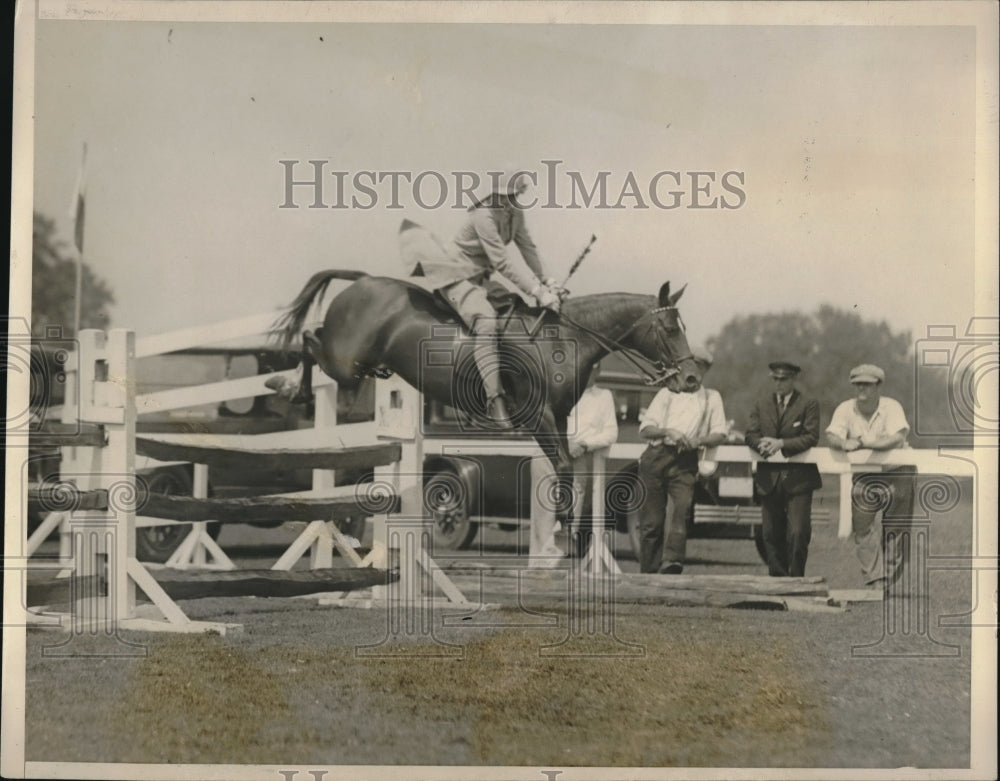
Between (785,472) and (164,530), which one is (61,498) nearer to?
(164,530)

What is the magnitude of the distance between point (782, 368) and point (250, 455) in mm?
2070

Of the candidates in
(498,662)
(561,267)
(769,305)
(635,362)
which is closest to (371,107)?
(561,267)

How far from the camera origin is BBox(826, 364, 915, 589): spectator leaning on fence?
14.4ft

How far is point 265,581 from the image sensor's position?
456 cm

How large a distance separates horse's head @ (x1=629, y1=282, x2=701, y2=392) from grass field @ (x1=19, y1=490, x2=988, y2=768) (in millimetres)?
770

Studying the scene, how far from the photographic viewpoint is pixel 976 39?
14.1 feet

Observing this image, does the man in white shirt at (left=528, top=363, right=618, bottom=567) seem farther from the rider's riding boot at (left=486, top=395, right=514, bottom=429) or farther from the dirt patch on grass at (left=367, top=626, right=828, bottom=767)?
the dirt patch on grass at (left=367, top=626, right=828, bottom=767)

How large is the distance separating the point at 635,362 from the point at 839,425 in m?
0.81

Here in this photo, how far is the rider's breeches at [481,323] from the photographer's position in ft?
14.6

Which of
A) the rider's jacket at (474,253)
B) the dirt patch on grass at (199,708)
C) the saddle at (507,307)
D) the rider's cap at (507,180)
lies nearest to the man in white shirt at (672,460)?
the saddle at (507,307)

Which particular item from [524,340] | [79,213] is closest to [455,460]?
[524,340]

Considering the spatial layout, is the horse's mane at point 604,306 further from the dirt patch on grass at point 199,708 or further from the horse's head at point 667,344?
the dirt patch on grass at point 199,708

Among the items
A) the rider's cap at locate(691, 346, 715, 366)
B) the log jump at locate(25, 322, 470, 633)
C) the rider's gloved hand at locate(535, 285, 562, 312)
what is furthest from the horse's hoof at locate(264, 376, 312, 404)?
the rider's cap at locate(691, 346, 715, 366)

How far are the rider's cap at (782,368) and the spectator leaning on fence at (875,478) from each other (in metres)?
0.22
